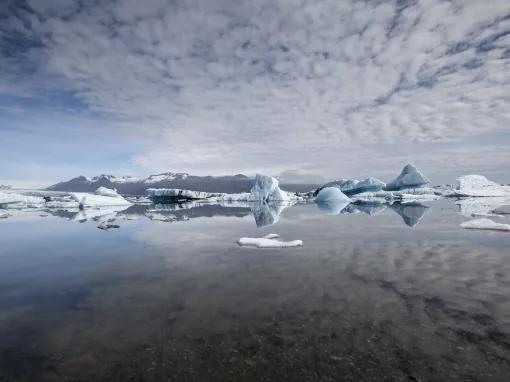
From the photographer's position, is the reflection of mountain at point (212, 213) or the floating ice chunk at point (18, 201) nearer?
the reflection of mountain at point (212, 213)

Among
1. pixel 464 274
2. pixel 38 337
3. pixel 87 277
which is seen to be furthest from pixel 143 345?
pixel 464 274

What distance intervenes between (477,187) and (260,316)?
196 feet

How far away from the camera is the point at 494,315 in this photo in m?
3.78

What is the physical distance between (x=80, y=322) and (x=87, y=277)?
2241 mm

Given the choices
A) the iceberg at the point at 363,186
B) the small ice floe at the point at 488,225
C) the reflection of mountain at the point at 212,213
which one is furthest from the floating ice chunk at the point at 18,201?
the iceberg at the point at 363,186

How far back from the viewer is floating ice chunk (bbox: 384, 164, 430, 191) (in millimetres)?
48844

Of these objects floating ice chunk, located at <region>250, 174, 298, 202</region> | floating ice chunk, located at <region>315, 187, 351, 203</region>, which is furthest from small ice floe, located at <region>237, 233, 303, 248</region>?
floating ice chunk, located at <region>250, 174, 298, 202</region>

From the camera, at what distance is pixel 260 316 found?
12.6ft

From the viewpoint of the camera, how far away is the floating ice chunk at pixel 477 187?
163 feet

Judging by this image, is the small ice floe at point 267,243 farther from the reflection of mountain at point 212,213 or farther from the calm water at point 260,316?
the reflection of mountain at point 212,213

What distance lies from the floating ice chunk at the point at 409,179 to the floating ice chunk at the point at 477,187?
6.30 metres

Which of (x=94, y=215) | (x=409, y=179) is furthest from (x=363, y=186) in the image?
(x=94, y=215)

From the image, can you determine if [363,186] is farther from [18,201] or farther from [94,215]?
[18,201]

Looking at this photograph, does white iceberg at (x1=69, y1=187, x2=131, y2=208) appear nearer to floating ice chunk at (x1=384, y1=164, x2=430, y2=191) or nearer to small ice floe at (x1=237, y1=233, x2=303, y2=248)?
small ice floe at (x1=237, y1=233, x2=303, y2=248)
